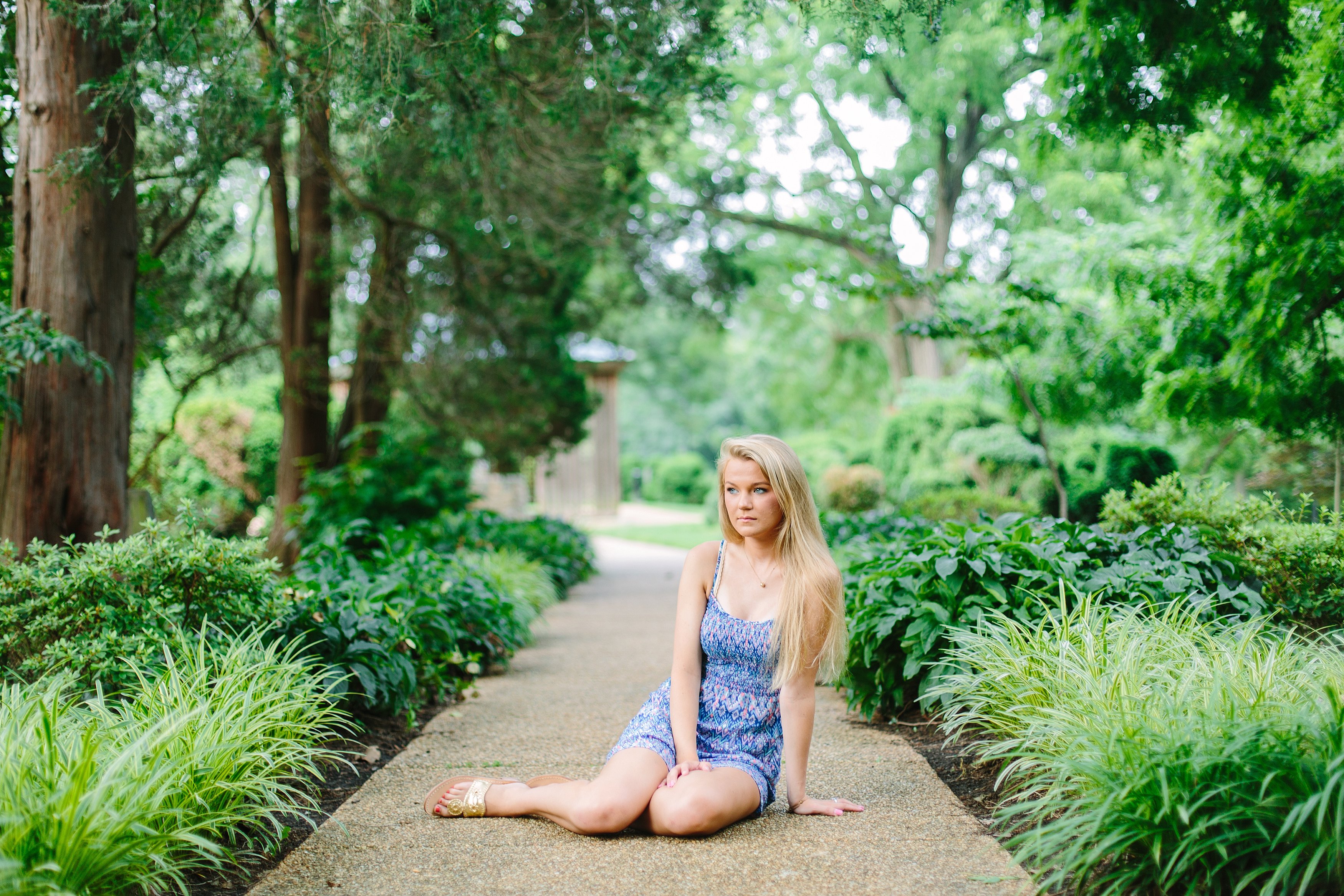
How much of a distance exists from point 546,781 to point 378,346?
7.82 meters

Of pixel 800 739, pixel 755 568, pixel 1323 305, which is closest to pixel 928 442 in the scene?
pixel 1323 305

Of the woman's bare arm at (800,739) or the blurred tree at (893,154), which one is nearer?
the woman's bare arm at (800,739)

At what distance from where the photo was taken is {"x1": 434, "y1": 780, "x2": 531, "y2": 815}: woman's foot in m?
3.16

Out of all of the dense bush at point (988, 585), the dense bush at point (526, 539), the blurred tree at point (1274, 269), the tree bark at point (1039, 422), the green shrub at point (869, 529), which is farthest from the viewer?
the dense bush at point (526, 539)

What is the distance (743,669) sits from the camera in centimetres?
315

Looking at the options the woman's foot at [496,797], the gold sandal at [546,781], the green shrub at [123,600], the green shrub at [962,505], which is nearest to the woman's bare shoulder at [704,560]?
the gold sandal at [546,781]

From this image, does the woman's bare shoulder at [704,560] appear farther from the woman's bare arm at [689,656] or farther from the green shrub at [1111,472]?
Result: the green shrub at [1111,472]

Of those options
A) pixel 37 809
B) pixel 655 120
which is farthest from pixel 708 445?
pixel 37 809

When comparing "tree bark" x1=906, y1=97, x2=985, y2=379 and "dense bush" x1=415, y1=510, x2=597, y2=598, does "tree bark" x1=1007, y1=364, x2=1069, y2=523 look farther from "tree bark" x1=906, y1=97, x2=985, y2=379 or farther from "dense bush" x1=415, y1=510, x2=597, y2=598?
"tree bark" x1=906, y1=97, x2=985, y2=379

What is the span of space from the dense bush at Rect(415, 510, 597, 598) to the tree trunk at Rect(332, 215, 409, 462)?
1402mm

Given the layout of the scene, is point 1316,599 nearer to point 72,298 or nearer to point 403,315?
point 72,298

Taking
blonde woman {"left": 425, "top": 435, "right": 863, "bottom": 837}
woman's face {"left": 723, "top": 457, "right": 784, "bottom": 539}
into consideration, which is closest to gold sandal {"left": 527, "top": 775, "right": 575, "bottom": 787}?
blonde woman {"left": 425, "top": 435, "right": 863, "bottom": 837}

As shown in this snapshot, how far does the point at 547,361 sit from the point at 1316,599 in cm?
832

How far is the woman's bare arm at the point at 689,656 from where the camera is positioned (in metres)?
3.02
